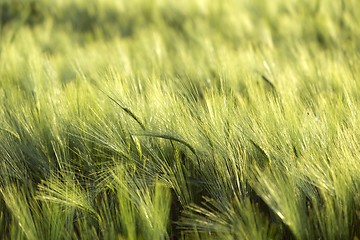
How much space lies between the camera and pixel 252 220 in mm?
1282

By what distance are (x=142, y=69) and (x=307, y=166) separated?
1297 millimetres

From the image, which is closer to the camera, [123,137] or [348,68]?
[123,137]

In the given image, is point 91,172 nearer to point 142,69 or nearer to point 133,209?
point 133,209

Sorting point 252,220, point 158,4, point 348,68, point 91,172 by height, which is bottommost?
point 252,220

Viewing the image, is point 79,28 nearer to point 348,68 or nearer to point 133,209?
point 348,68

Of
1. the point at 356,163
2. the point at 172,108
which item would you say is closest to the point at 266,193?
the point at 356,163

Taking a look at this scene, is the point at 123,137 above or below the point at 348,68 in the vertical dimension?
below

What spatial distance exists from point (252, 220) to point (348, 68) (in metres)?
1.39

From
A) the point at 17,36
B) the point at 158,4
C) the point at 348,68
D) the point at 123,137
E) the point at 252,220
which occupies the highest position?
the point at 158,4

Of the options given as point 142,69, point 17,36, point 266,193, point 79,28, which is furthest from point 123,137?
point 79,28

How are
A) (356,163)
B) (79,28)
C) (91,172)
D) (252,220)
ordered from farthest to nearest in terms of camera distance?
(79,28)
(91,172)
(356,163)
(252,220)

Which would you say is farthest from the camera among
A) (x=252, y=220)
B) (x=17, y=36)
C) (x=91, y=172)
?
(x=17, y=36)

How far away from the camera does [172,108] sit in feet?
5.46

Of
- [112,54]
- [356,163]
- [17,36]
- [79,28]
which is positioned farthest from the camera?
[79,28]
